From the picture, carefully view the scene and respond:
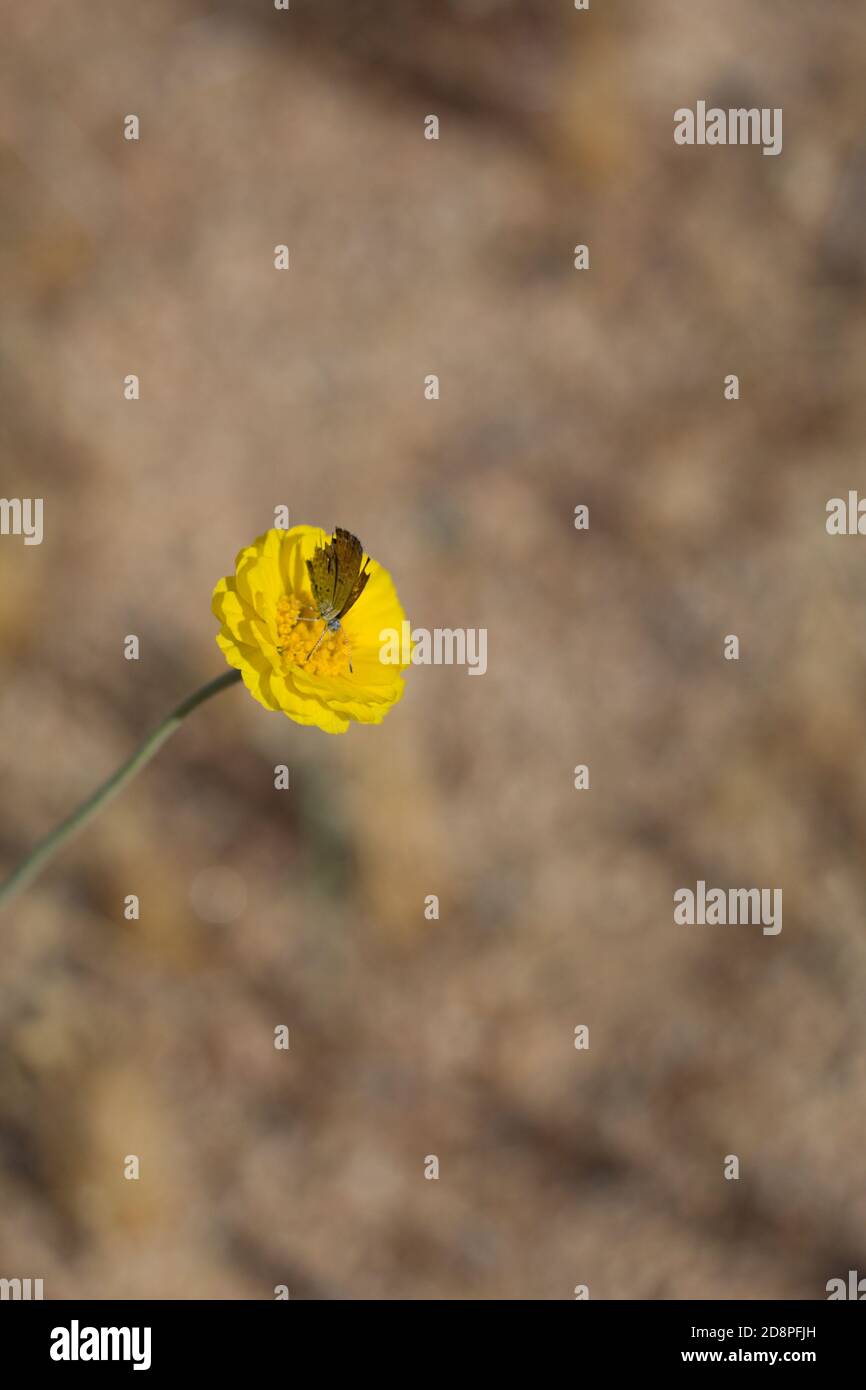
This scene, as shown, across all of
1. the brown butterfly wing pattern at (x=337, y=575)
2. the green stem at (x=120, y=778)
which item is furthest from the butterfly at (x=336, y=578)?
the green stem at (x=120, y=778)

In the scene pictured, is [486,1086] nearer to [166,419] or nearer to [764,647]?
[764,647]

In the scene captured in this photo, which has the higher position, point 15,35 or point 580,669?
point 15,35

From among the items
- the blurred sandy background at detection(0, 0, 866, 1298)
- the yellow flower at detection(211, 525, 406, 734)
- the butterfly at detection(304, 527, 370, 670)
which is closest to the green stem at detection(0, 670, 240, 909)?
the yellow flower at detection(211, 525, 406, 734)

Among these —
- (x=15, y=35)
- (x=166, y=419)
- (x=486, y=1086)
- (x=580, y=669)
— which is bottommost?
(x=486, y=1086)

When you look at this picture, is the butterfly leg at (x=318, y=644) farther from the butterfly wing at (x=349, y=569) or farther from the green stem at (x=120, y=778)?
the green stem at (x=120, y=778)

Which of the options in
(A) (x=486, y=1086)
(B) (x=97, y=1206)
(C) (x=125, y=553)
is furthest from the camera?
(C) (x=125, y=553)

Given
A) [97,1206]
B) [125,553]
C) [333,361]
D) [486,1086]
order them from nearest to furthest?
[97,1206] < [486,1086] < [125,553] < [333,361]

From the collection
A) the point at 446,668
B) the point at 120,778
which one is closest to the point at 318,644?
the point at 120,778

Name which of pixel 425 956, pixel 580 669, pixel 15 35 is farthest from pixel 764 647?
pixel 15 35
